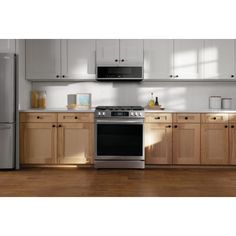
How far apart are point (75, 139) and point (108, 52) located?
4.45 ft

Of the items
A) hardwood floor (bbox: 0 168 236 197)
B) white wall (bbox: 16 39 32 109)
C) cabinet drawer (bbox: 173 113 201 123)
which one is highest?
white wall (bbox: 16 39 32 109)

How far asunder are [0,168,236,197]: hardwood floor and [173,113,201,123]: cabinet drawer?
26.5 inches

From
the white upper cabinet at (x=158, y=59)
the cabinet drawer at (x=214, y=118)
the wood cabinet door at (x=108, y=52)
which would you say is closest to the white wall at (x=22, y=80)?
the wood cabinet door at (x=108, y=52)

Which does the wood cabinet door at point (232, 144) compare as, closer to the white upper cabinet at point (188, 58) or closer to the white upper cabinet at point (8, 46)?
the white upper cabinet at point (188, 58)

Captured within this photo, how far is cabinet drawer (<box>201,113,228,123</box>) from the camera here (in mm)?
4664

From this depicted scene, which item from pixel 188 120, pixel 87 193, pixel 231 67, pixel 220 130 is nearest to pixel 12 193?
pixel 87 193

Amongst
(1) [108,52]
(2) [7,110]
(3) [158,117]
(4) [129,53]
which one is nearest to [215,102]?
(3) [158,117]

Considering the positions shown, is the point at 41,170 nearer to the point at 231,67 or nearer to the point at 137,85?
the point at 137,85

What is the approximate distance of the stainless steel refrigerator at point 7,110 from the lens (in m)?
4.56

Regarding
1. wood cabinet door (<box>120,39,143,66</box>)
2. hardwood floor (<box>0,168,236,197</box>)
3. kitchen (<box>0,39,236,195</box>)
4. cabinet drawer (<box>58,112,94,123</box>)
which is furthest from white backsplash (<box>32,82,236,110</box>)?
hardwood floor (<box>0,168,236,197</box>)

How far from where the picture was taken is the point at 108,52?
4.95 metres

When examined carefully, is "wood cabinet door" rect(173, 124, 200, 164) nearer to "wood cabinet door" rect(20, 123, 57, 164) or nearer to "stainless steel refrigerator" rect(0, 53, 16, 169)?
"wood cabinet door" rect(20, 123, 57, 164)

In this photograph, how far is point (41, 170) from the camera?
181 inches
